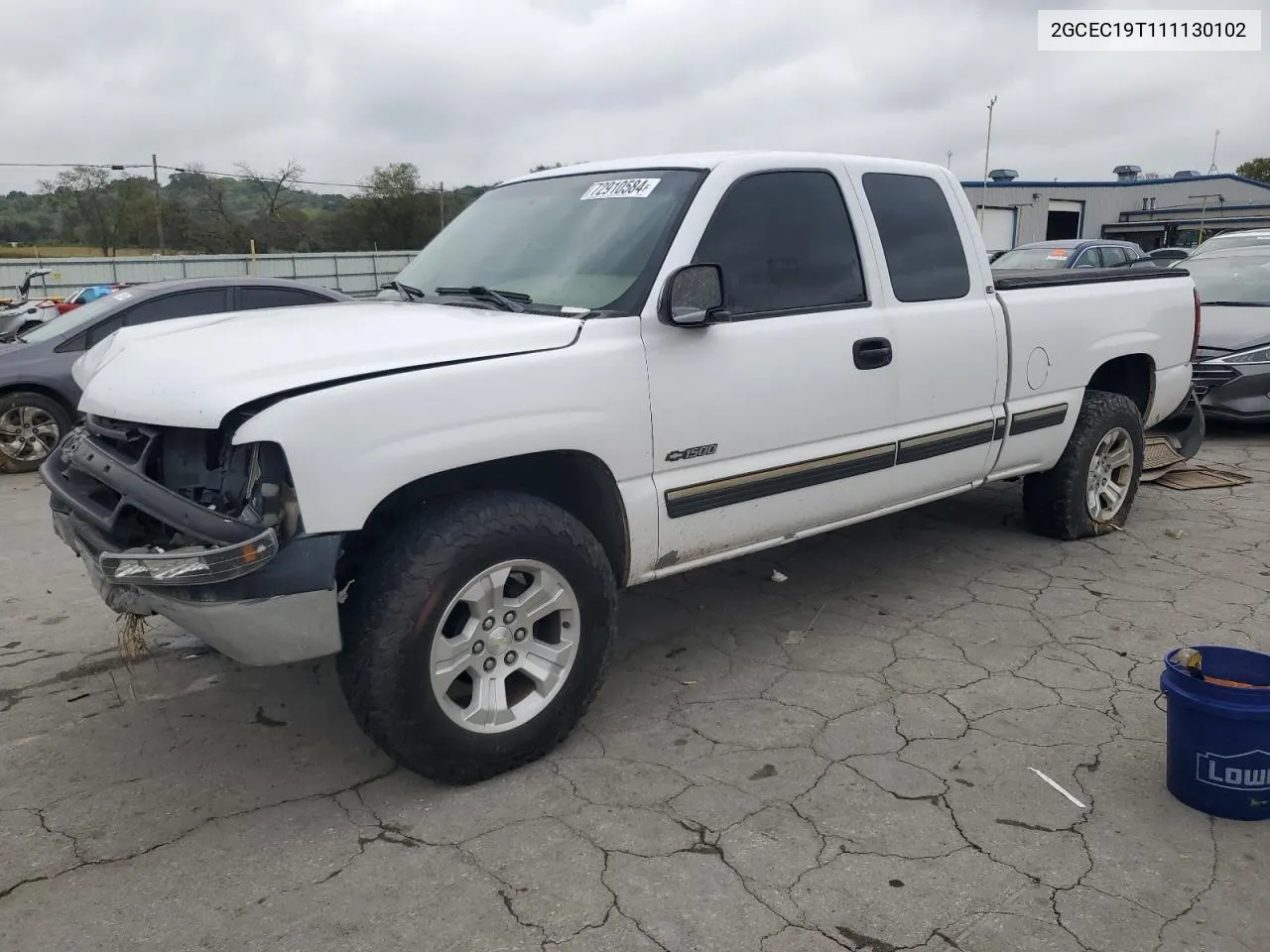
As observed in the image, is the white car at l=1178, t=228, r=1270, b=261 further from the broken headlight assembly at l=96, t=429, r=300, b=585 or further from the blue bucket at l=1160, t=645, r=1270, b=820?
the broken headlight assembly at l=96, t=429, r=300, b=585

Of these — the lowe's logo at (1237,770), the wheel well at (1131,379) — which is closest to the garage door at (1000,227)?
the wheel well at (1131,379)

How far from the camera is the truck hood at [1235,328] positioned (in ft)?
27.4

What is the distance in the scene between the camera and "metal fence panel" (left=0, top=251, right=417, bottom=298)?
2779cm

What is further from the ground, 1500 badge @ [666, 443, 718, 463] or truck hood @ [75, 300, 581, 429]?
truck hood @ [75, 300, 581, 429]

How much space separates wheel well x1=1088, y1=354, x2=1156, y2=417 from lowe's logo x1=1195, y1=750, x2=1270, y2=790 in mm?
3129

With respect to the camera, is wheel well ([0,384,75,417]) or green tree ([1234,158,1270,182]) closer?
wheel well ([0,384,75,417])

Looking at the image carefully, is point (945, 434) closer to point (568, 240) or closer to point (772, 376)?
point (772, 376)

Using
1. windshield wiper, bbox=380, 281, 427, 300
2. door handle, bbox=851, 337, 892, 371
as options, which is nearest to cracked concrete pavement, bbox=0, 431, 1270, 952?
door handle, bbox=851, 337, 892, 371

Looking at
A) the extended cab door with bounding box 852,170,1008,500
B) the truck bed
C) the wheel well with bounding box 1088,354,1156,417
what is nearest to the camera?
the extended cab door with bounding box 852,170,1008,500

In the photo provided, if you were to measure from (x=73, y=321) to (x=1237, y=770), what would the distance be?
9.04 m

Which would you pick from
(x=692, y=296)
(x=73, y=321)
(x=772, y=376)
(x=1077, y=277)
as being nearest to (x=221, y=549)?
(x=692, y=296)

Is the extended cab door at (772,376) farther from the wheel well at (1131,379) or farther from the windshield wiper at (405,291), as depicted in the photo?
the wheel well at (1131,379)

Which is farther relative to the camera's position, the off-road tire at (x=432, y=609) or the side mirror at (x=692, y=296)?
the side mirror at (x=692, y=296)

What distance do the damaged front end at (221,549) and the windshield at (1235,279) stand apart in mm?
8862
